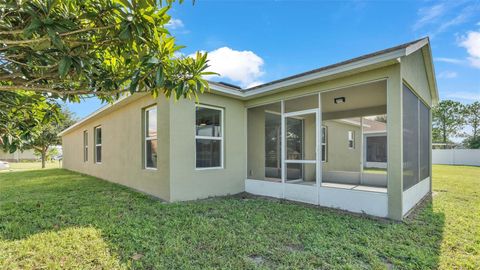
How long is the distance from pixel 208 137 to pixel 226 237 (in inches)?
147

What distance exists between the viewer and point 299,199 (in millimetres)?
6777

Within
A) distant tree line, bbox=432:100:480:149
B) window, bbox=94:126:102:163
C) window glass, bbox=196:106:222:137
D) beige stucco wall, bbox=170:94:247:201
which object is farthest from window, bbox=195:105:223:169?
distant tree line, bbox=432:100:480:149

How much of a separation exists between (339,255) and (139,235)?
315cm

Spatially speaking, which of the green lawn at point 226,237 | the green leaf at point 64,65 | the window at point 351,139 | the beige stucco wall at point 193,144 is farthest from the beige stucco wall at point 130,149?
the window at point 351,139

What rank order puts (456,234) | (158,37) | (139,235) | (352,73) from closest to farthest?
(158,37) < (139,235) < (456,234) < (352,73)

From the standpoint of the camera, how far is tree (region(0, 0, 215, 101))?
6.87 ft

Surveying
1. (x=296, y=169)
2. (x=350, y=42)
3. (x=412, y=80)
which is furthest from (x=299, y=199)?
(x=350, y=42)

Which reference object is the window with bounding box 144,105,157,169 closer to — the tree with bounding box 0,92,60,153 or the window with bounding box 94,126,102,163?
the tree with bounding box 0,92,60,153

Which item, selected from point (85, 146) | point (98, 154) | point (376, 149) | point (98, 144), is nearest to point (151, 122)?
point (98, 144)

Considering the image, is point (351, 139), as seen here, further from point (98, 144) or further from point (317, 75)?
point (98, 144)

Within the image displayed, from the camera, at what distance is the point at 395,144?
510cm

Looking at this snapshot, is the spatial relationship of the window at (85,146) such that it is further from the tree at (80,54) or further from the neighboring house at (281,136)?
the tree at (80,54)

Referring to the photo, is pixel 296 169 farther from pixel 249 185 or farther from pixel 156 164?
pixel 156 164

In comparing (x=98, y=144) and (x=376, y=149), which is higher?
(x=98, y=144)
